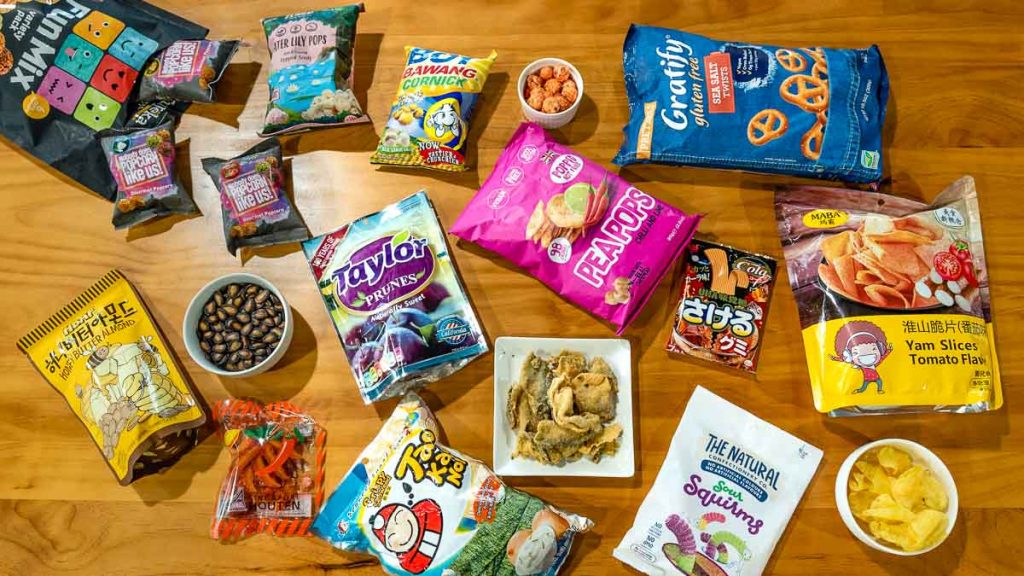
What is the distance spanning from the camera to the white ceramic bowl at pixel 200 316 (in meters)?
1.10

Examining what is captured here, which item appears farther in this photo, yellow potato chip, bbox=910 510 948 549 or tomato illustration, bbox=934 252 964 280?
tomato illustration, bbox=934 252 964 280

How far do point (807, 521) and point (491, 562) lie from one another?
58 centimetres

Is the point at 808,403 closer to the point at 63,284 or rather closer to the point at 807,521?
the point at 807,521

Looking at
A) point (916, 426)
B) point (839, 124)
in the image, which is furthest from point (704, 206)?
point (916, 426)

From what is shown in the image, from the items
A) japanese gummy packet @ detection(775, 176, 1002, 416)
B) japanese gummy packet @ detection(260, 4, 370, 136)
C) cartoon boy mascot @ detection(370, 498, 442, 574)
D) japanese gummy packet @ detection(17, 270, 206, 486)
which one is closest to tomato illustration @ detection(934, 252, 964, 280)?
japanese gummy packet @ detection(775, 176, 1002, 416)

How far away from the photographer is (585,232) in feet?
3.84

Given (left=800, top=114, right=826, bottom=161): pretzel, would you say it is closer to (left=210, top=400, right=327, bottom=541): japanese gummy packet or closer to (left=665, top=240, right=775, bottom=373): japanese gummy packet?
(left=665, top=240, right=775, bottom=373): japanese gummy packet

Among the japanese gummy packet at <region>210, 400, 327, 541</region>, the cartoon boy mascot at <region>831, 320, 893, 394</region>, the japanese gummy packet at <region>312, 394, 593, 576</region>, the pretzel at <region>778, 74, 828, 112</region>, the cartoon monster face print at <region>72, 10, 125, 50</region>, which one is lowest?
the japanese gummy packet at <region>210, 400, 327, 541</region>

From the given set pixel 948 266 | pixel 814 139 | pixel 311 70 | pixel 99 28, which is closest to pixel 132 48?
pixel 99 28

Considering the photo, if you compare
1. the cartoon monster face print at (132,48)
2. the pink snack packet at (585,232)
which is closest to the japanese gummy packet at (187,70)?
Result: the cartoon monster face print at (132,48)

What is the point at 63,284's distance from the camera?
1258 millimetres

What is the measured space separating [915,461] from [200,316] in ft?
4.36

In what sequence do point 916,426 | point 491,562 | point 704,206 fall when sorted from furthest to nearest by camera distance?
point 704,206 < point 916,426 < point 491,562

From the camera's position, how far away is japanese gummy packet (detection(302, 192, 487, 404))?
1.14m
